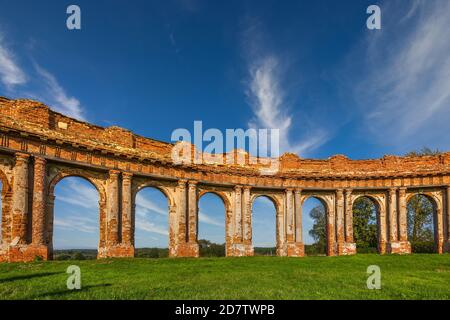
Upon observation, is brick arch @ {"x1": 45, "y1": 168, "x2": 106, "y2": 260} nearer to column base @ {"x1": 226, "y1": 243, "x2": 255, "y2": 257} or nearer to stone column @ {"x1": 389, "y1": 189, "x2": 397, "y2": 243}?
column base @ {"x1": 226, "y1": 243, "x2": 255, "y2": 257}

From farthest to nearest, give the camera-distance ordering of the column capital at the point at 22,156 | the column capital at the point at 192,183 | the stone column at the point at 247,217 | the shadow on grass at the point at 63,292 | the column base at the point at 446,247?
the stone column at the point at 247,217 < the column base at the point at 446,247 < the column capital at the point at 192,183 < the column capital at the point at 22,156 < the shadow on grass at the point at 63,292

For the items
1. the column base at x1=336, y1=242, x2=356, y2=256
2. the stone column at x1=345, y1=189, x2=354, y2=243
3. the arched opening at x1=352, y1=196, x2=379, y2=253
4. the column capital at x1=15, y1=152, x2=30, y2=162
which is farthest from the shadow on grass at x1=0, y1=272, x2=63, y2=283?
the arched opening at x1=352, y1=196, x2=379, y2=253

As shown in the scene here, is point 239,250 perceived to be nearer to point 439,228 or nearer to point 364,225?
point 439,228

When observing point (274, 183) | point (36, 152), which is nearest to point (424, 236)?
point (274, 183)

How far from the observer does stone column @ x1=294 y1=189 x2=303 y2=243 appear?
26.5 metres

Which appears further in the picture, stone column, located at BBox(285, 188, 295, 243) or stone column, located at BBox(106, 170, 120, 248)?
stone column, located at BBox(285, 188, 295, 243)

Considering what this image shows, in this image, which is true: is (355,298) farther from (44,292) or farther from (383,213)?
(383,213)

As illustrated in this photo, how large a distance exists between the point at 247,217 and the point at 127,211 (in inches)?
355

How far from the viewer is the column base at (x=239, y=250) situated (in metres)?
24.9

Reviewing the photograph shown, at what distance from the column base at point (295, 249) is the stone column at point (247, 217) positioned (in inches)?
119

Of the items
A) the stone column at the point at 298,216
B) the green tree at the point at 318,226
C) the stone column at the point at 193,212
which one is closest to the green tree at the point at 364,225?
the green tree at the point at 318,226

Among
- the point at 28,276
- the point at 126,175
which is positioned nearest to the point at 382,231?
the point at 126,175

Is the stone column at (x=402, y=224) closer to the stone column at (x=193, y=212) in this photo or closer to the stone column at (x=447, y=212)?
the stone column at (x=447, y=212)

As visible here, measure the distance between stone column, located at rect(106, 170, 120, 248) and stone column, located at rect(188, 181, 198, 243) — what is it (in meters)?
5.09
